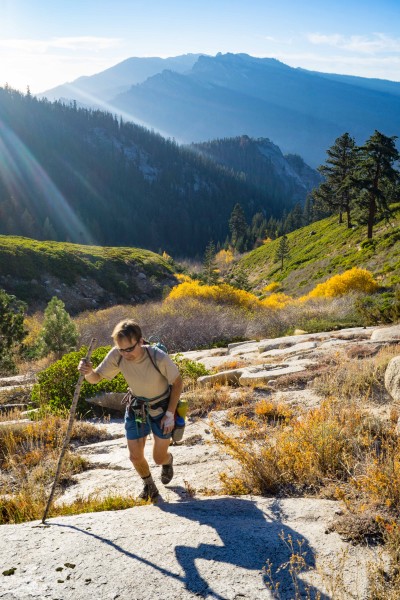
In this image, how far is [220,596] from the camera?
2779 millimetres

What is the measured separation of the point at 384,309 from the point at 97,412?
1148 cm

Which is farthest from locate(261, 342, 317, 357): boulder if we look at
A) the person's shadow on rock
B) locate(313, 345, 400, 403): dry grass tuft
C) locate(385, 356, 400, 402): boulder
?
the person's shadow on rock

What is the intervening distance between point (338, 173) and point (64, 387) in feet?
164

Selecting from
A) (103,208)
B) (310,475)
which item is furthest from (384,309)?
(103,208)

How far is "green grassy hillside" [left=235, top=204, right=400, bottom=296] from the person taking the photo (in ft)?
110

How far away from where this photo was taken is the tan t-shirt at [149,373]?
170 inches

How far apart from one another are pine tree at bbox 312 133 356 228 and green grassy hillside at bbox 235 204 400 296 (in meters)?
3.52

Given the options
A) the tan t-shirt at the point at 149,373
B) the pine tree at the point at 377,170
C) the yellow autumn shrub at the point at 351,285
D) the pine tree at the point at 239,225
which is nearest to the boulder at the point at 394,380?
the tan t-shirt at the point at 149,373

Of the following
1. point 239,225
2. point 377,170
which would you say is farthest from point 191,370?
point 239,225

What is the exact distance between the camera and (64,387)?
8.70 meters

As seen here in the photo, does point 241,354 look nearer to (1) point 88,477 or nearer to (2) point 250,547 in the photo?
(1) point 88,477

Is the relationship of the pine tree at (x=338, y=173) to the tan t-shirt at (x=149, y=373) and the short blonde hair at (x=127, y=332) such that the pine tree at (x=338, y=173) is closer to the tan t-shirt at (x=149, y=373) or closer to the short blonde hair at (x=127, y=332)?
the tan t-shirt at (x=149, y=373)

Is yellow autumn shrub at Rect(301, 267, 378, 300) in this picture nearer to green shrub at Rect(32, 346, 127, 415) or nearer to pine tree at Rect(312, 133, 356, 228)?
green shrub at Rect(32, 346, 127, 415)

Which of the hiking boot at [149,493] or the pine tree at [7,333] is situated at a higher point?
the hiking boot at [149,493]
